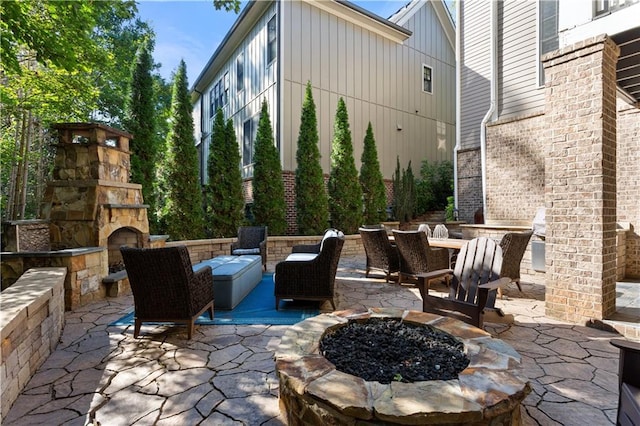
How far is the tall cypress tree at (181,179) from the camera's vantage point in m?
7.54

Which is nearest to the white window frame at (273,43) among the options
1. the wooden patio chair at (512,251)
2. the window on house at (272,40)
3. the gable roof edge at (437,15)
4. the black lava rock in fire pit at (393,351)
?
the window on house at (272,40)

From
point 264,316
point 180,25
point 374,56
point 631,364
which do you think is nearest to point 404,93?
point 374,56

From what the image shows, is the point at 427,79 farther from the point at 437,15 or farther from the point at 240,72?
the point at 240,72

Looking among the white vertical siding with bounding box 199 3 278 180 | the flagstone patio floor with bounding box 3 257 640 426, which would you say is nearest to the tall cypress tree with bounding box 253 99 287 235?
the white vertical siding with bounding box 199 3 278 180

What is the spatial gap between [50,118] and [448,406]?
1099 centimetres

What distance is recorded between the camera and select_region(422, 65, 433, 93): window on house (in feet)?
41.8

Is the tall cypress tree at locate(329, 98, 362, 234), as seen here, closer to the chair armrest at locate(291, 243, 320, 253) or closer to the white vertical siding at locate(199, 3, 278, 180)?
the white vertical siding at locate(199, 3, 278, 180)

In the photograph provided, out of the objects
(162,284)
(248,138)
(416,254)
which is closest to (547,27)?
(416,254)

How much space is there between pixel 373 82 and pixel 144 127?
7471 millimetres

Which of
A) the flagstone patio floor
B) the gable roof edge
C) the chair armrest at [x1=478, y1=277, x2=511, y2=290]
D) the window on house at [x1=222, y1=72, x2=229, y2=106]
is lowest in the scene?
the flagstone patio floor

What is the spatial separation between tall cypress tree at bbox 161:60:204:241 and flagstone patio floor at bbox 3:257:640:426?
3860 millimetres

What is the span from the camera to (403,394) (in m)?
1.48

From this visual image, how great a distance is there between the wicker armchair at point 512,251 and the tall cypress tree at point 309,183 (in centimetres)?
500

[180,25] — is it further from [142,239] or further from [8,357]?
[8,357]
